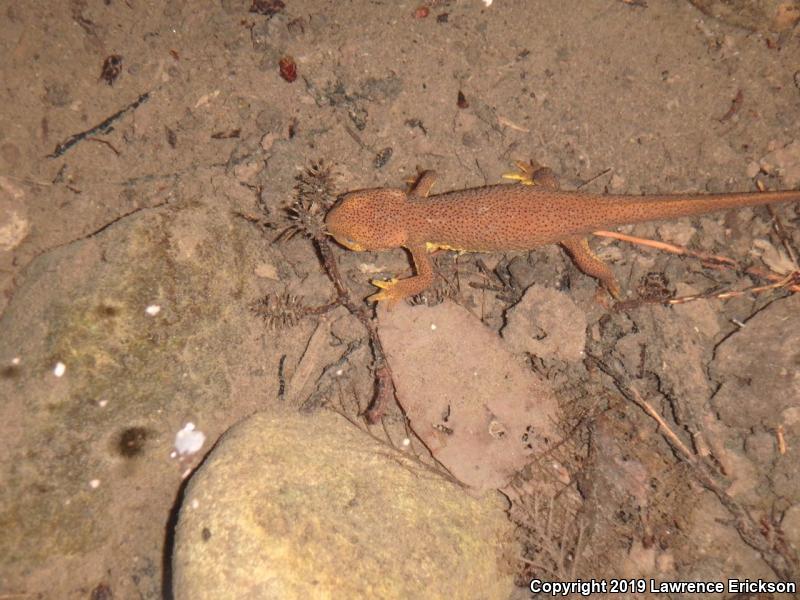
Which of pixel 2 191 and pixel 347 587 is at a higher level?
pixel 2 191

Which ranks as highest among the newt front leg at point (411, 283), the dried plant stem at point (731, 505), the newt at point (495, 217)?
the newt at point (495, 217)

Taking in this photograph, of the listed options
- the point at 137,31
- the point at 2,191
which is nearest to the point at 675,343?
the point at 137,31

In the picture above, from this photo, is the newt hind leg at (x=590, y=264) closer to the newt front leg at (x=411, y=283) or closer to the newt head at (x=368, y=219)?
the newt front leg at (x=411, y=283)

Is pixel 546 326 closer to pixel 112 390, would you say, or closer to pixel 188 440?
pixel 188 440

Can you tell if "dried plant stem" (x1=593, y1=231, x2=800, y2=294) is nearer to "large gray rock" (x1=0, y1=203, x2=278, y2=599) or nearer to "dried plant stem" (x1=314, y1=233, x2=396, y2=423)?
"dried plant stem" (x1=314, y1=233, x2=396, y2=423)

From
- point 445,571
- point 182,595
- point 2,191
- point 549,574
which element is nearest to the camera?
point 182,595

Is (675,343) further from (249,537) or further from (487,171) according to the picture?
(249,537)

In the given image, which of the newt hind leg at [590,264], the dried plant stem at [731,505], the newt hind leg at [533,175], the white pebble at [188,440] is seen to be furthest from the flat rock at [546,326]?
the white pebble at [188,440]
